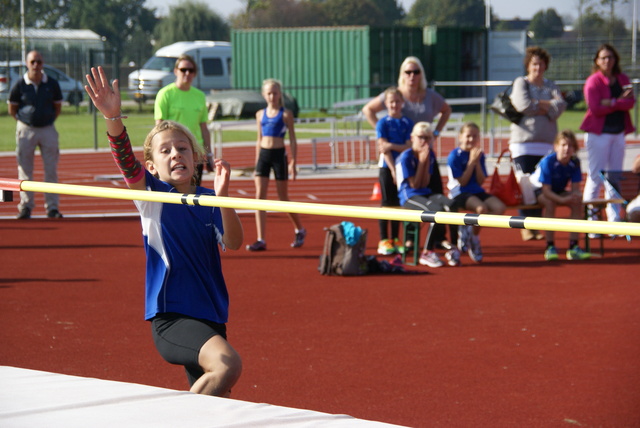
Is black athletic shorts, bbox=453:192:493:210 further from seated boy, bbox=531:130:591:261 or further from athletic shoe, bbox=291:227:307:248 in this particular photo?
athletic shoe, bbox=291:227:307:248

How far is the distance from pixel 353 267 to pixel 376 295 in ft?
2.50

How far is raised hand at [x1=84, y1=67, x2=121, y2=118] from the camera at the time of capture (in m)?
3.81

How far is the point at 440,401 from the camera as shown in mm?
5020

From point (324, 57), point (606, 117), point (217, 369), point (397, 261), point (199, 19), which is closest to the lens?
point (217, 369)

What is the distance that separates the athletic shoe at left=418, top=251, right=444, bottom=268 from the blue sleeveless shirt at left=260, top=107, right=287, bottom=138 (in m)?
1.89

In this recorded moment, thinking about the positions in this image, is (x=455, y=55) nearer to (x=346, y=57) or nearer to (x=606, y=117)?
(x=346, y=57)

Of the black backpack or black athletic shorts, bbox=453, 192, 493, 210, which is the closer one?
the black backpack

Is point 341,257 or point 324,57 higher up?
point 324,57

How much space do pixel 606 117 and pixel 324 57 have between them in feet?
90.4

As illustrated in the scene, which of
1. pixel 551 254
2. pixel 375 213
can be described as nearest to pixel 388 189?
pixel 551 254

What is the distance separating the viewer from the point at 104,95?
3838 mm

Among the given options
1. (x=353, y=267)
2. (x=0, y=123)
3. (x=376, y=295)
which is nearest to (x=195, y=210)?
(x=376, y=295)

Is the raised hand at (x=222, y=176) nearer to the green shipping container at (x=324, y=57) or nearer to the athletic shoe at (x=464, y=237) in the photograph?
the athletic shoe at (x=464, y=237)

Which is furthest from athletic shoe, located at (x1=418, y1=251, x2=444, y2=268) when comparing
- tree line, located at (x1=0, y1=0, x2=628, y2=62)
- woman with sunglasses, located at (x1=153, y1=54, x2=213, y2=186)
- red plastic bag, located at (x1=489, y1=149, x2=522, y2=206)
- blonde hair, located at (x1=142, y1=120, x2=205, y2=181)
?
tree line, located at (x1=0, y1=0, x2=628, y2=62)
